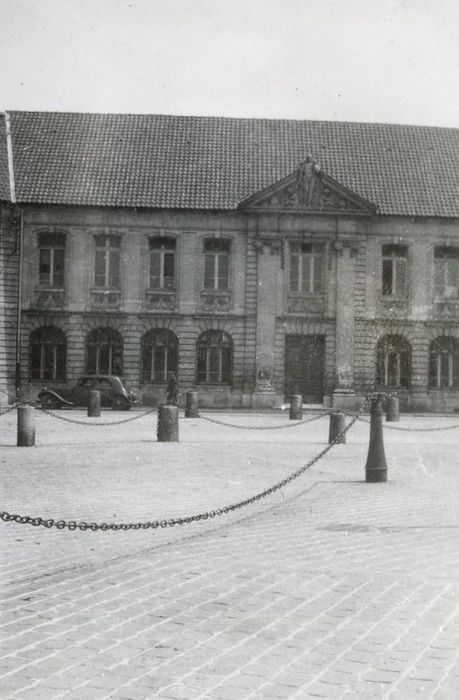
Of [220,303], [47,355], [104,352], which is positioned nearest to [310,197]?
[220,303]

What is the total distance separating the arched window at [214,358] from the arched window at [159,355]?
0.97 meters

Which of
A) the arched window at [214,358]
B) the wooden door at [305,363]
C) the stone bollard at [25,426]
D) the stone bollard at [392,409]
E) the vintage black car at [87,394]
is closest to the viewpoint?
the stone bollard at [25,426]

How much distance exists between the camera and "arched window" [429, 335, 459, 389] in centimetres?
3622

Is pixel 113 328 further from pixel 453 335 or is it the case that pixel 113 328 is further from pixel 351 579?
pixel 351 579

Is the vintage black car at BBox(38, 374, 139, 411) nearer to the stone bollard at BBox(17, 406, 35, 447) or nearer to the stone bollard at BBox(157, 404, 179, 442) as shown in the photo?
the stone bollard at BBox(157, 404, 179, 442)

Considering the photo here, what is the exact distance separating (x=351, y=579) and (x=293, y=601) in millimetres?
752

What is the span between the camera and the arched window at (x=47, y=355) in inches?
1396

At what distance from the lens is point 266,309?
3588cm

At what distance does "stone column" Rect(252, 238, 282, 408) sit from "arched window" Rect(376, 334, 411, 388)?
4.04 m

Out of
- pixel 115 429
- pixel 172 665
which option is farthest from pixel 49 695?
pixel 115 429

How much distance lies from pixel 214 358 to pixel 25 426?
66.2ft

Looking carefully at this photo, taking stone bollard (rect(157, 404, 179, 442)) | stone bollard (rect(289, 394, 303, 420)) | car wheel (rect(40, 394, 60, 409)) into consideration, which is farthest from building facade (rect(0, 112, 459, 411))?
stone bollard (rect(157, 404, 179, 442))

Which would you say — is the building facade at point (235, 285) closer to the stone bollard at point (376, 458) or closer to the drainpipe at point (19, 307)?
the drainpipe at point (19, 307)

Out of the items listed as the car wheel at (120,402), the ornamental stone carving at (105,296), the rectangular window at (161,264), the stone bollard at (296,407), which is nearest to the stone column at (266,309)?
the rectangular window at (161,264)
